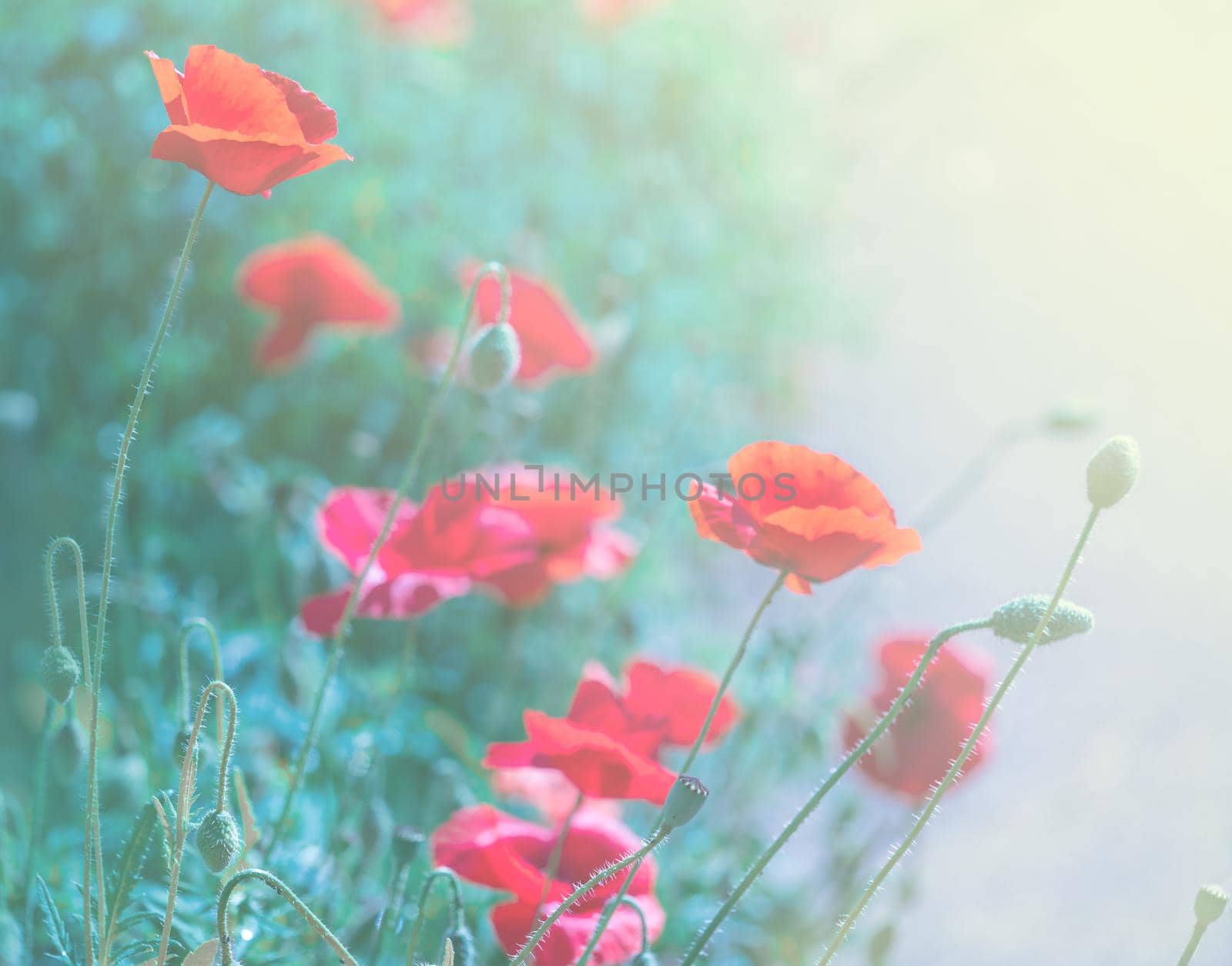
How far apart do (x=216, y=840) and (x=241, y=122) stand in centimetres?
39

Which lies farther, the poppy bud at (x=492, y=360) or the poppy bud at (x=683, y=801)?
the poppy bud at (x=492, y=360)

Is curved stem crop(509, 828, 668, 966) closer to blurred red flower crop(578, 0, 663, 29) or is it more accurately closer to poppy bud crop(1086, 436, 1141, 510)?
poppy bud crop(1086, 436, 1141, 510)

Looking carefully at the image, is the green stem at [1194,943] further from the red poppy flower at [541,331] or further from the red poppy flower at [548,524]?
the red poppy flower at [541,331]

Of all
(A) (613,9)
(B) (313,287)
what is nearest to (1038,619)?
(B) (313,287)

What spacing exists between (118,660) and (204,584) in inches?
8.7

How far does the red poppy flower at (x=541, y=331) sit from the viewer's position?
52.7 inches

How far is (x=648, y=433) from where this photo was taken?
237cm

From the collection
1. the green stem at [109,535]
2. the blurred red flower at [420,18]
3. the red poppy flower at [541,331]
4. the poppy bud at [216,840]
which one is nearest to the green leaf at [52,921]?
the green stem at [109,535]

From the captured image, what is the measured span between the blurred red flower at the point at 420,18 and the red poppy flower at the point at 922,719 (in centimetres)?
159

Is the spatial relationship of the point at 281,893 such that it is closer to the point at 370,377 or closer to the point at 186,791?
the point at 186,791

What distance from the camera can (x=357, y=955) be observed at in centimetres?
93

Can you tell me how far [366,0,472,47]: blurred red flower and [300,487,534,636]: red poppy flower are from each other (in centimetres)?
156

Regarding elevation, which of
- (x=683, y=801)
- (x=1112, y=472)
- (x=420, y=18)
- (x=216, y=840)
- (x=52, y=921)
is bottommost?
(x=52, y=921)

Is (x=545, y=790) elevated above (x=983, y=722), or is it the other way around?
(x=983, y=722)
